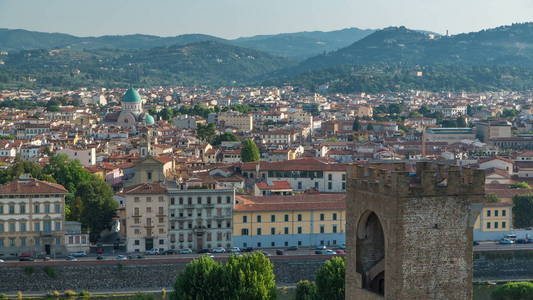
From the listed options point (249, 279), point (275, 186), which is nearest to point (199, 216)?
point (275, 186)

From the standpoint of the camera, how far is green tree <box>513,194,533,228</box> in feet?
139

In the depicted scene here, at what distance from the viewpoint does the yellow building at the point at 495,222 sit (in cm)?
4022

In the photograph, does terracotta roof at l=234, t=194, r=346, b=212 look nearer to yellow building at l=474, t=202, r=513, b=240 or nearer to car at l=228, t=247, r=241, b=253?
car at l=228, t=247, r=241, b=253

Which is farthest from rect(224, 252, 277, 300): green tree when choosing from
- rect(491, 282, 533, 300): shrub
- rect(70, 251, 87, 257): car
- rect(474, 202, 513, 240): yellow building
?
rect(474, 202, 513, 240): yellow building

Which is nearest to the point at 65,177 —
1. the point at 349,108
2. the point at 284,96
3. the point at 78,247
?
the point at 78,247

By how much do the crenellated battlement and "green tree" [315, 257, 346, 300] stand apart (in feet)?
40.0

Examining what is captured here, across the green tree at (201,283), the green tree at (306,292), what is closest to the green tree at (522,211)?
the green tree at (306,292)

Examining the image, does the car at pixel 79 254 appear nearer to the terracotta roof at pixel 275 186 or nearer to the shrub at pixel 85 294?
the shrub at pixel 85 294

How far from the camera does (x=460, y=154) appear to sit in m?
63.6

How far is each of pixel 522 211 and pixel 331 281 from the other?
19.8m

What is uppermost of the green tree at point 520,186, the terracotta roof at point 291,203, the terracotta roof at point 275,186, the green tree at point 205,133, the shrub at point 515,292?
the green tree at point 205,133

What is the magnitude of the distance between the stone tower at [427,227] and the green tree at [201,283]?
12.9m

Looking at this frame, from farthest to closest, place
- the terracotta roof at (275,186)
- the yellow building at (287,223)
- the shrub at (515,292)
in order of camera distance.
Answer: the terracotta roof at (275,186), the yellow building at (287,223), the shrub at (515,292)

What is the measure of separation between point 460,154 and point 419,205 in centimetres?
5226
